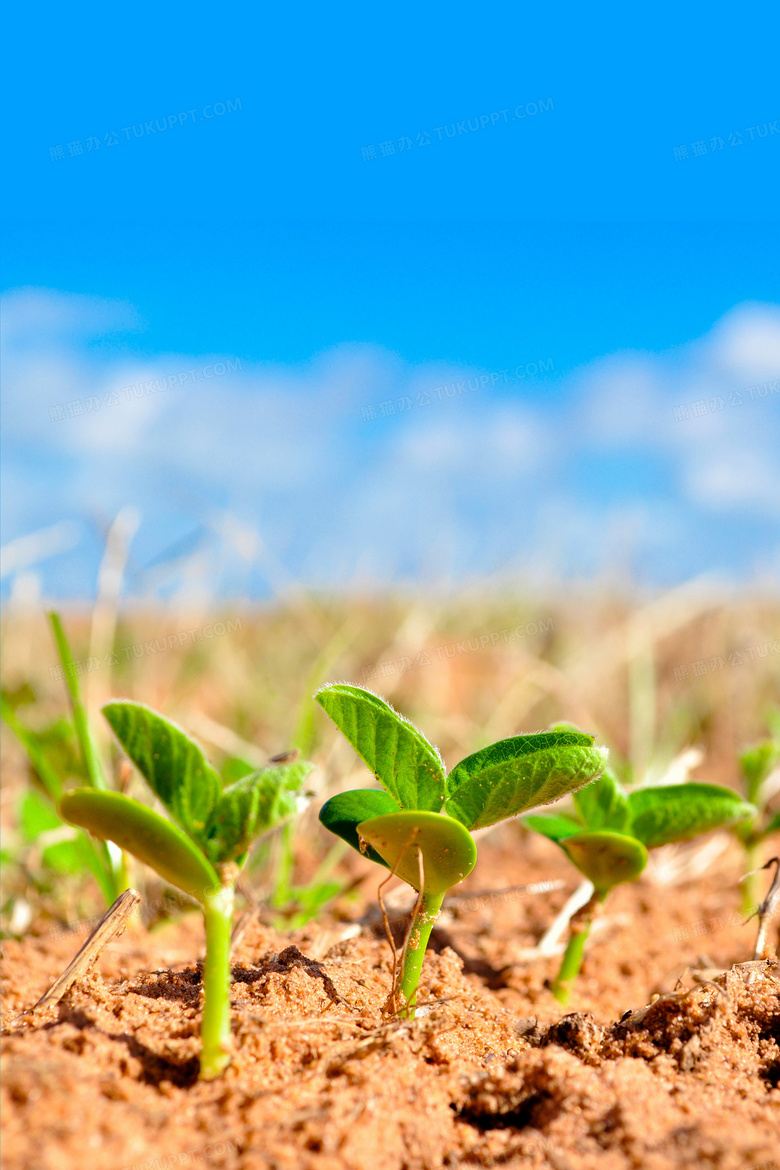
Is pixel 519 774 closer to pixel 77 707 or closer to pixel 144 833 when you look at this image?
pixel 144 833

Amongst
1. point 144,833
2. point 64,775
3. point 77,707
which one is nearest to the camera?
point 144,833

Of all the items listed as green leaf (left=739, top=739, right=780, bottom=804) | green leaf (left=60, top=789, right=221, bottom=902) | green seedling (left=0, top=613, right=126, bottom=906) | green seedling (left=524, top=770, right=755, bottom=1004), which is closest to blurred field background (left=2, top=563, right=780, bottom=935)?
green seedling (left=0, top=613, right=126, bottom=906)

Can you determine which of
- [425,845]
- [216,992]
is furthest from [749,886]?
[216,992]

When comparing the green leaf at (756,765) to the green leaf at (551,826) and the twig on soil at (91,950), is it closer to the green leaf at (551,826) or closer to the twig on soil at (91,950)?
the green leaf at (551,826)

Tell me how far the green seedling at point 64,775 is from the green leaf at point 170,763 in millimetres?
657

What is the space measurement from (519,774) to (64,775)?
1505 millimetres

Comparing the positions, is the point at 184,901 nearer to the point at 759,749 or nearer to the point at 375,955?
the point at 375,955

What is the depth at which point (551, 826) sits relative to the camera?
1.41m

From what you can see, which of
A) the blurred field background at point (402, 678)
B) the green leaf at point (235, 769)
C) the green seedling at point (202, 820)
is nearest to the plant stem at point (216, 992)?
the green seedling at point (202, 820)

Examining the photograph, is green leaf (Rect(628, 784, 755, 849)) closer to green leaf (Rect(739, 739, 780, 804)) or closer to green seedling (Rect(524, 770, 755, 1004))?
green seedling (Rect(524, 770, 755, 1004))

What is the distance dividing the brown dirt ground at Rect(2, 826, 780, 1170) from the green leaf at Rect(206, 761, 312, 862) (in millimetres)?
226

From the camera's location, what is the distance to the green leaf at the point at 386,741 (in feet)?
3.25

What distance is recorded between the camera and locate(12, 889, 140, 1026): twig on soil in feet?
3.57

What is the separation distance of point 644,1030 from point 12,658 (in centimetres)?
379
